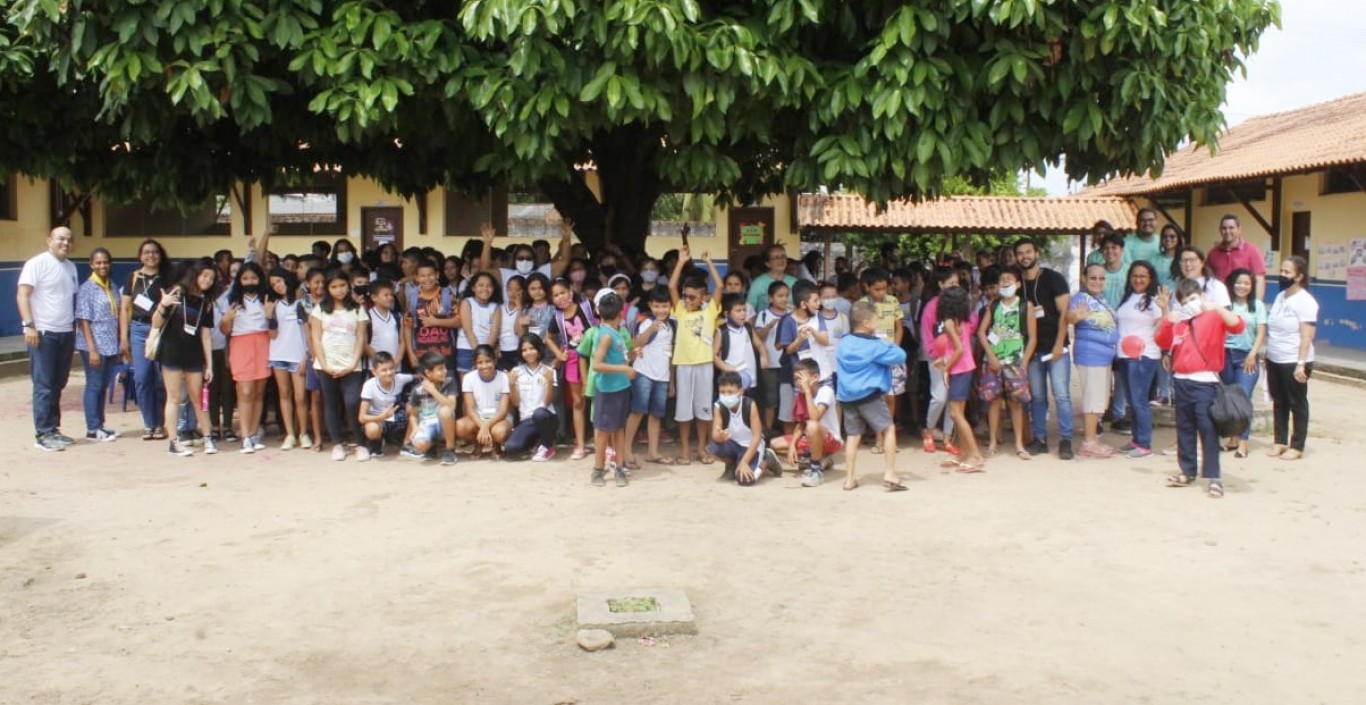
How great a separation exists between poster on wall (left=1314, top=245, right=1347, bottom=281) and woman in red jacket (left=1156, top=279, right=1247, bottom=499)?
12055 millimetres

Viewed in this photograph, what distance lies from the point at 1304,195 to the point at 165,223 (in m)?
18.8

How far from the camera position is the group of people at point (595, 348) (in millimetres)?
8414

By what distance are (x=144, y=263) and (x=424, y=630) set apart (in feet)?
17.3

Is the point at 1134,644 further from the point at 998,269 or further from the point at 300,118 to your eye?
the point at 300,118

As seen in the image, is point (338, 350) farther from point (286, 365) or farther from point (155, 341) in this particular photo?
point (155, 341)

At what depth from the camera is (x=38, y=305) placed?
8812 mm

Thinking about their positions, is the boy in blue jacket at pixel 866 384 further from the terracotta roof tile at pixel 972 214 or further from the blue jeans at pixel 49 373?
the terracotta roof tile at pixel 972 214

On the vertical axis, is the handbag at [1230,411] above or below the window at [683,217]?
below

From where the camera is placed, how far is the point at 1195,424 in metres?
7.45

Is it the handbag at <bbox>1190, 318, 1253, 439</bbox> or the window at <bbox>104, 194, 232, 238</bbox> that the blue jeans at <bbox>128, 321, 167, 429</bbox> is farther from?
the window at <bbox>104, 194, 232, 238</bbox>

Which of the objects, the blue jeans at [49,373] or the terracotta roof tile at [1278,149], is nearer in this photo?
the blue jeans at [49,373]

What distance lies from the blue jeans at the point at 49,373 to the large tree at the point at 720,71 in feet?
5.82

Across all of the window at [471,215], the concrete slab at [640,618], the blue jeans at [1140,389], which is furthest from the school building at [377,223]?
the concrete slab at [640,618]

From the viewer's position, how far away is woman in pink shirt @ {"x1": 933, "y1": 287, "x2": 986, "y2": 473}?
8.26 metres
